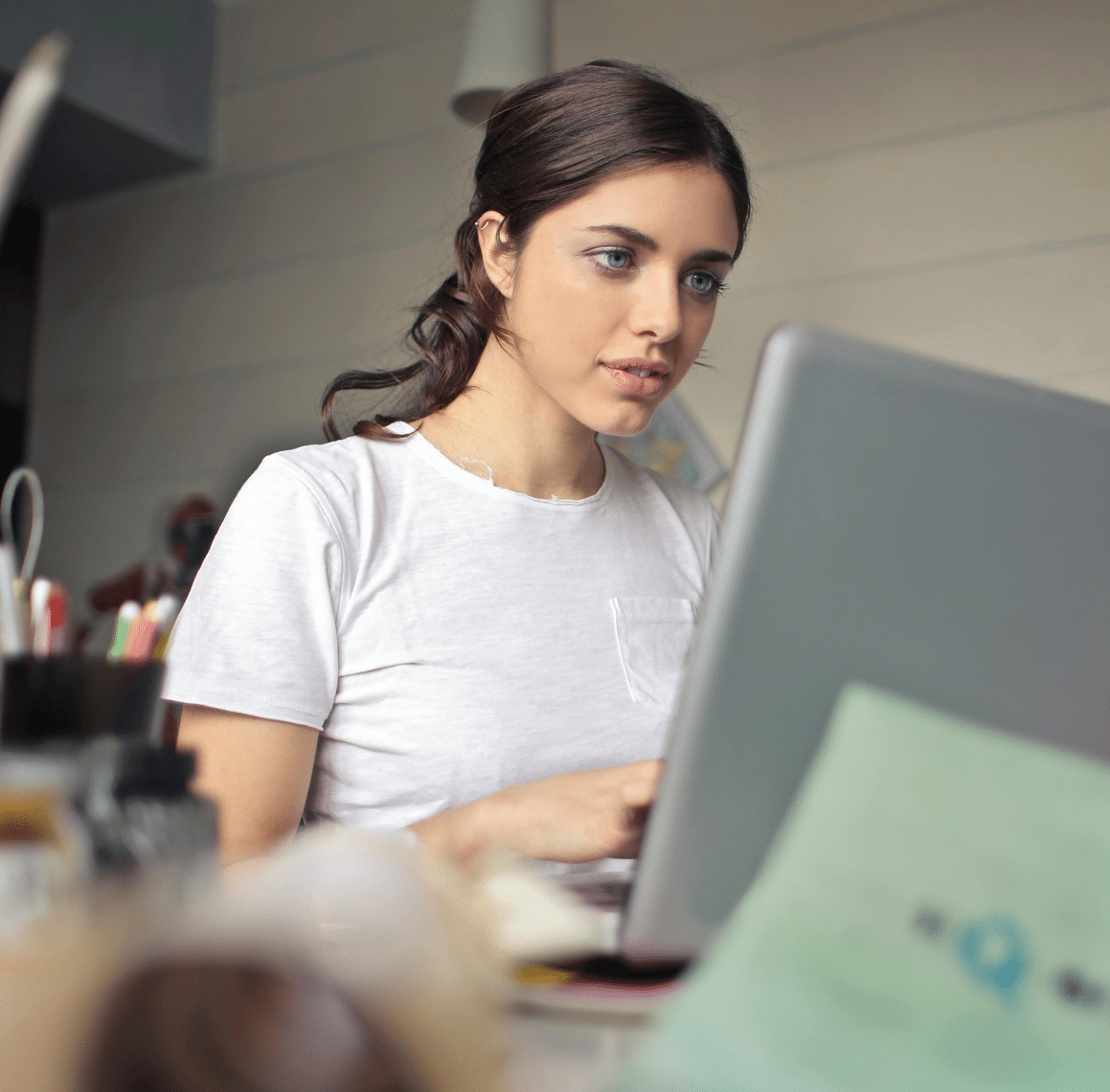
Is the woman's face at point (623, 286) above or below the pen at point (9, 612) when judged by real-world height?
above

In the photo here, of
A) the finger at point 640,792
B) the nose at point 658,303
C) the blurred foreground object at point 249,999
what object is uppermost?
the nose at point 658,303

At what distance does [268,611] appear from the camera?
866mm

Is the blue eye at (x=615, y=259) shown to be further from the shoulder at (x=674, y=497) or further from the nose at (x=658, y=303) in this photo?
the shoulder at (x=674, y=497)

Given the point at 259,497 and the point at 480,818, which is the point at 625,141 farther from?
the point at 480,818

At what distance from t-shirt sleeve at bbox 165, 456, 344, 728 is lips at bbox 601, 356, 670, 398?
1.00 feet

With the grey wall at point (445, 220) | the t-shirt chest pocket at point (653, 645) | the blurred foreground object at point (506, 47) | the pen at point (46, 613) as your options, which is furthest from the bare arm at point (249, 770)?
A: the grey wall at point (445, 220)

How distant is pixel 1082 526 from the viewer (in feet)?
1.54

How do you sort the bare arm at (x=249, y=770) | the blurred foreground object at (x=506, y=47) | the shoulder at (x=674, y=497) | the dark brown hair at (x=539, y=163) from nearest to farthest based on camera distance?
the bare arm at (x=249, y=770)
the dark brown hair at (x=539, y=163)
the shoulder at (x=674, y=497)
the blurred foreground object at (x=506, y=47)

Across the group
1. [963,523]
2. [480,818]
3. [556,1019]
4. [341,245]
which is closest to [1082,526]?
[963,523]

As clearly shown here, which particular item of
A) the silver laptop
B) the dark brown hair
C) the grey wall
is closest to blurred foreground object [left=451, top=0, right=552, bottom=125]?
the grey wall

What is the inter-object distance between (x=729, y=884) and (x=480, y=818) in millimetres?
348

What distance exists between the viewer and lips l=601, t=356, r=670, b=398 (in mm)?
1047

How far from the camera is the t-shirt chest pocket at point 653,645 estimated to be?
1.07 meters

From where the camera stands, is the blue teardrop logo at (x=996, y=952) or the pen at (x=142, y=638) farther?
the pen at (x=142, y=638)
